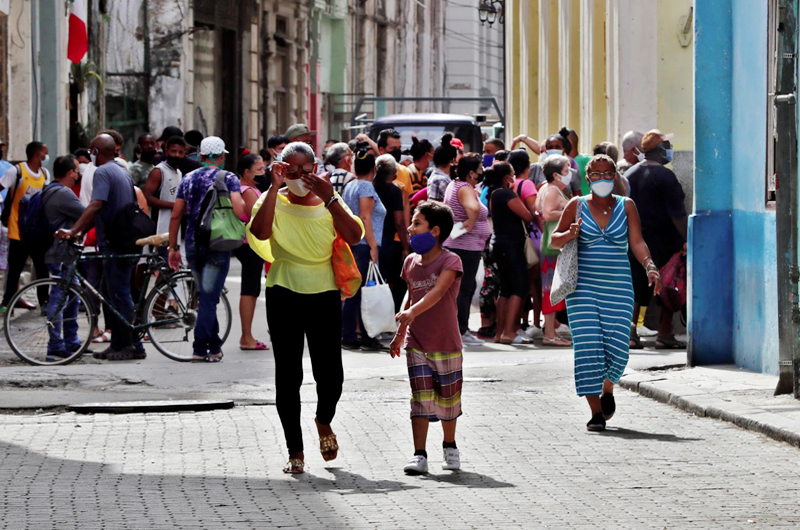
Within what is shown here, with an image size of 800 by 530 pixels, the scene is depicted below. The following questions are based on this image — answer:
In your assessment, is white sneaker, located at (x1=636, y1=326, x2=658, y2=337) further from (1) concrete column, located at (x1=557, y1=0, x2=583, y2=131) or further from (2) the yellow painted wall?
(1) concrete column, located at (x1=557, y1=0, x2=583, y2=131)

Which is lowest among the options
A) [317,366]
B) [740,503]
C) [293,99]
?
[740,503]

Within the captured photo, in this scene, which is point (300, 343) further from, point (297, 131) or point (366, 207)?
point (297, 131)

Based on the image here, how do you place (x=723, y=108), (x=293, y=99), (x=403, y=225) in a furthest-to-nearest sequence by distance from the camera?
(x=293, y=99)
(x=403, y=225)
(x=723, y=108)

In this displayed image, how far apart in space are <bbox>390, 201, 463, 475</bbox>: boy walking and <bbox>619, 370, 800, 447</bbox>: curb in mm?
2070

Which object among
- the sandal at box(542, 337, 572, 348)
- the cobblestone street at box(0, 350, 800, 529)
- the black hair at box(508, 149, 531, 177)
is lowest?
the cobblestone street at box(0, 350, 800, 529)

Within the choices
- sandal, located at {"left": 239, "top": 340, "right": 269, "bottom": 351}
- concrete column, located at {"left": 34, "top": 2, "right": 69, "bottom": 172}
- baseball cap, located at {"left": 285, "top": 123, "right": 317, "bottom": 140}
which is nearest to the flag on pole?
concrete column, located at {"left": 34, "top": 2, "right": 69, "bottom": 172}

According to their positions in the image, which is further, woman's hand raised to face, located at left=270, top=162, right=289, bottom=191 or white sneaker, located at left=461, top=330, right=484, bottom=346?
white sneaker, located at left=461, top=330, right=484, bottom=346

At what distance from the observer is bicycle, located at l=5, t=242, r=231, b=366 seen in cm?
1288

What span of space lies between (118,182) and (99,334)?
223 centimetres

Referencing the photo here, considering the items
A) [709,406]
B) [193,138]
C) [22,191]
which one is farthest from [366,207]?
[22,191]

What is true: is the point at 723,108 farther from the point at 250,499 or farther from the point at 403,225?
the point at 250,499

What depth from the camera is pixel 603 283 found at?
9656mm

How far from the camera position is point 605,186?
966 centimetres

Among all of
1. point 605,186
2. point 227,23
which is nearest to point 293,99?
point 227,23
